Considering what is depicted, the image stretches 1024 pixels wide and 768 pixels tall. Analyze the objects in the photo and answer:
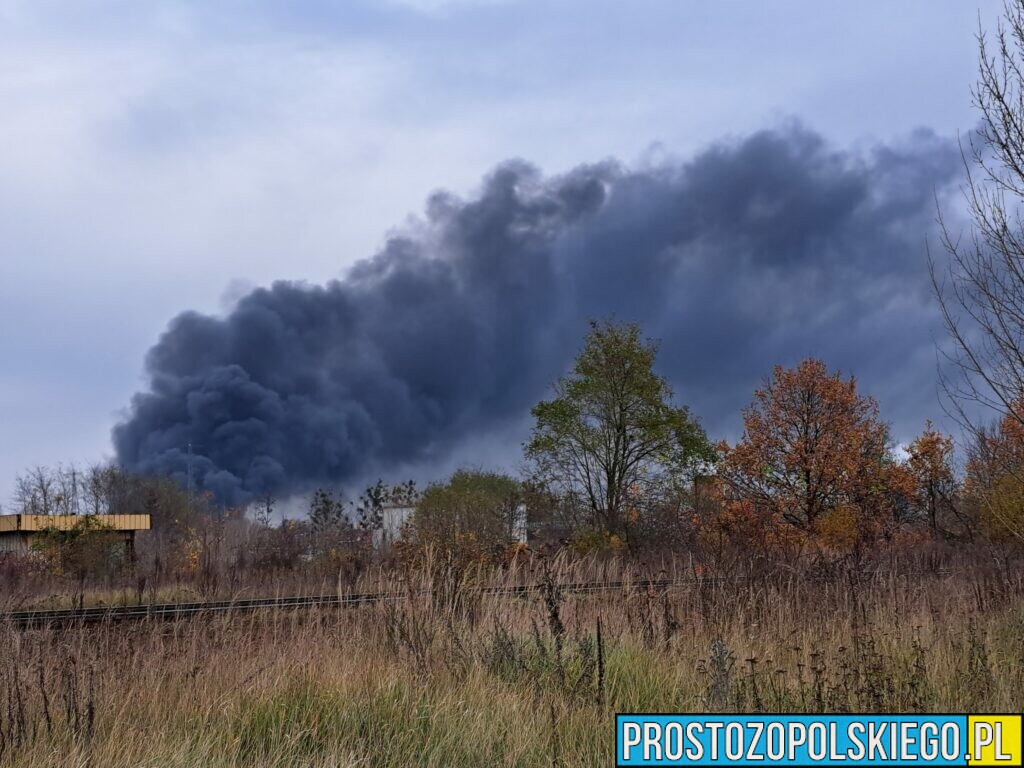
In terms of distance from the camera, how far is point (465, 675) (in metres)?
7.64

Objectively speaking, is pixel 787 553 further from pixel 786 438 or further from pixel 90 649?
pixel 786 438

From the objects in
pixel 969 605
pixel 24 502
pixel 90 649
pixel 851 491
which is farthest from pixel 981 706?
pixel 24 502

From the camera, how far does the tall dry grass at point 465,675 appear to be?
5918mm

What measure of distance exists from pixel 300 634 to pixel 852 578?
619 cm

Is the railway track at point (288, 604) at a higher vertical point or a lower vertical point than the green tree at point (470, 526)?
lower

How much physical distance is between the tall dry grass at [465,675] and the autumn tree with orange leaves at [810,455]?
21422 millimetres

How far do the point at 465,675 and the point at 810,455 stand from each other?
87.1 ft

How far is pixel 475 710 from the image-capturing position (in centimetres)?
642

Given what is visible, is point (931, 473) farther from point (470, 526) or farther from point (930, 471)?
point (470, 526)

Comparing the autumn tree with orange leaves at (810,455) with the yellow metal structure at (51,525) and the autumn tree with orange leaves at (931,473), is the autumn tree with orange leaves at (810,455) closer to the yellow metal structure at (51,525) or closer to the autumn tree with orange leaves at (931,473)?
the autumn tree with orange leaves at (931,473)

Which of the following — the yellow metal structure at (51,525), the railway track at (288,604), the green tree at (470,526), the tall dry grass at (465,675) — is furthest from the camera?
the yellow metal structure at (51,525)

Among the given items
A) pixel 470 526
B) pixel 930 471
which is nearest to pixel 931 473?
pixel 930 471

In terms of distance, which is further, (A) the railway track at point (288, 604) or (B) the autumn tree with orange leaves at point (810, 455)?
(B) the autumn tree with orange leaves at point (810, 455)

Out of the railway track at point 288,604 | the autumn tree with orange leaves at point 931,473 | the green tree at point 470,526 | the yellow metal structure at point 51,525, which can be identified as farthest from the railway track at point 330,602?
the autumn tree with orange leaves at point 931,473
